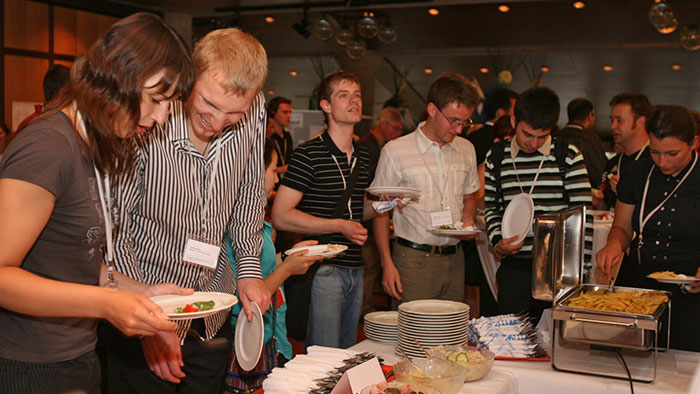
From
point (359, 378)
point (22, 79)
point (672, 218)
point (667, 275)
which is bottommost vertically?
point (359, 378)

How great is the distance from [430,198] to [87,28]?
631 cm

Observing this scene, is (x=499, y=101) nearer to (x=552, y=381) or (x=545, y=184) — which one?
(x=545, y=184)

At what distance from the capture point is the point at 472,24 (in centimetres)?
922

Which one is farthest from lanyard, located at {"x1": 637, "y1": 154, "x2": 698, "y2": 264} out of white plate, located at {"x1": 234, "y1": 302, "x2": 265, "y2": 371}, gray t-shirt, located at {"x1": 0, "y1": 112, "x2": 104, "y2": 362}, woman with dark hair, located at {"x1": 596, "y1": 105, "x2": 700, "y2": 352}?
gray t-shirt, located at {"x1": 0, "y1": 112, "x2": 104, "y2": 362}

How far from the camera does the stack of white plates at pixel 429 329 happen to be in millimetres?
1905

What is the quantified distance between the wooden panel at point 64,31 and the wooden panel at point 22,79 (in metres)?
0.27

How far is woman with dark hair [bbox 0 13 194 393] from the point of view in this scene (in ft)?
3.64

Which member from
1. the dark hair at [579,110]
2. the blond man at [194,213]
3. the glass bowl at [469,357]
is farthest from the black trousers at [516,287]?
the dark hair at [579,110]

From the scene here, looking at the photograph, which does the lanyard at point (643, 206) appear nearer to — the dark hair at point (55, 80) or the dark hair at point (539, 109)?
the dark hair at point (539, 109)

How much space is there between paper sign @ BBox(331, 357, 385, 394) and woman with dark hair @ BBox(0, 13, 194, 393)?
461 mm

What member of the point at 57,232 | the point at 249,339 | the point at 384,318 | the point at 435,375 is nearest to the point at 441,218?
the point at 384,318

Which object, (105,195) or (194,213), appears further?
(194,213)

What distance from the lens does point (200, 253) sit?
1.76 metres

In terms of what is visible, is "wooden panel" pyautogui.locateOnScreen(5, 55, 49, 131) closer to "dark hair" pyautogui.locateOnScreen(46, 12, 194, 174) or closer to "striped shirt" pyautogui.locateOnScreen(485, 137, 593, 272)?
"striped shirt" pyautogui.locateOnScreen(485, 137, 593, 272)
